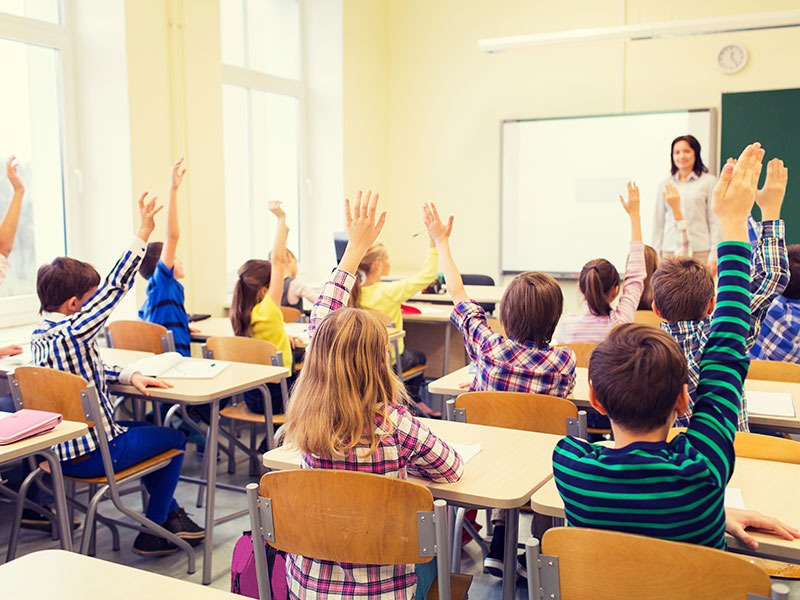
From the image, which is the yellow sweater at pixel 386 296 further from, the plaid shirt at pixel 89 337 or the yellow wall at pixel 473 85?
the yellow wall at pixel 473 85

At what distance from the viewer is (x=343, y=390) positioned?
164cm

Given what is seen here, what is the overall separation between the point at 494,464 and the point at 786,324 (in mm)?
1909

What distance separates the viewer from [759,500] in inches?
63.0

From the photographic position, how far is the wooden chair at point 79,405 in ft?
8.21

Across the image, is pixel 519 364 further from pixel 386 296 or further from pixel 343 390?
pixel 386 296

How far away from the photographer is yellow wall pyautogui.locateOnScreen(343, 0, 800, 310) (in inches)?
235

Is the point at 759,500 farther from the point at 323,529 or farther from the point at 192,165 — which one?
the point at 192,165

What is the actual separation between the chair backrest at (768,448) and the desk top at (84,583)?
120 centimetres

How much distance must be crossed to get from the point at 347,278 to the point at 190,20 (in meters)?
3.29

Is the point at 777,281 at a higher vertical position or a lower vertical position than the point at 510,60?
lower

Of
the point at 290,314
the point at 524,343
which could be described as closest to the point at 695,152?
the point at 290,314

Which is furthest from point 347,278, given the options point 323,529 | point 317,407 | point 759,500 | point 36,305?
point 36,305

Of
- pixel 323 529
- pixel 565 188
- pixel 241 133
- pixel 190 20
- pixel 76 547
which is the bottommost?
pixel 76 547

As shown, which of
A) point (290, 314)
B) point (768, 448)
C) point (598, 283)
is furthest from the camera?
point (290, 314)
